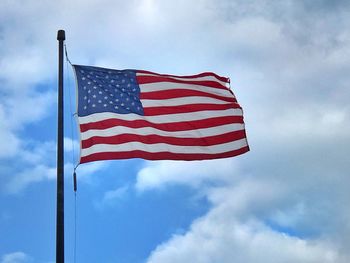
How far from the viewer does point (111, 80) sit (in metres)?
21.6

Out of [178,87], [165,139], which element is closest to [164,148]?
[165,139]

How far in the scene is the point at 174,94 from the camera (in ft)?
74.5

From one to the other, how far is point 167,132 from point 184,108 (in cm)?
153

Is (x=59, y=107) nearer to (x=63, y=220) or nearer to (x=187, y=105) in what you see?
(x=63, y=220)

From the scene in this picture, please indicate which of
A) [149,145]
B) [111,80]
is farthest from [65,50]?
[149,145]

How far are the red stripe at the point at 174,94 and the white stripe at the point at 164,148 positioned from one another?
Result: 1.98m

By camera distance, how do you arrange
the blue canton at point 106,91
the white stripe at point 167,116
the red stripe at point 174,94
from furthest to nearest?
the red stripe at point 174,94 → the blue canton at point 106,91 → the white stripe at point 167,116

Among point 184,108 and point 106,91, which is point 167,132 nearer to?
point 184,108

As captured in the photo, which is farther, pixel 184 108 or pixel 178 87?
pixel 178 87

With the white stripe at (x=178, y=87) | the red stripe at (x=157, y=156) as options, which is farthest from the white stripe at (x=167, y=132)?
the white stripe at (x=178, y=87)

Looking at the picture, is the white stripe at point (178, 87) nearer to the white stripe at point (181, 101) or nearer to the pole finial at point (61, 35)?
the white stripe at point (181, 101)

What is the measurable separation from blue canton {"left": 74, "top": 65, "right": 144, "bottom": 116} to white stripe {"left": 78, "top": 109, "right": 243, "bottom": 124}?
0.17 m

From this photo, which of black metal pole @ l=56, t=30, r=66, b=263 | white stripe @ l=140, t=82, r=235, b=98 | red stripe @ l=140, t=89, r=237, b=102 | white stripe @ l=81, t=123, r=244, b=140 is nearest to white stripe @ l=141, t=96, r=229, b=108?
red stripe @ l=140, t=89, r=237, b=102

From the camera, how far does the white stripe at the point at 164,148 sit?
19.7 meters
